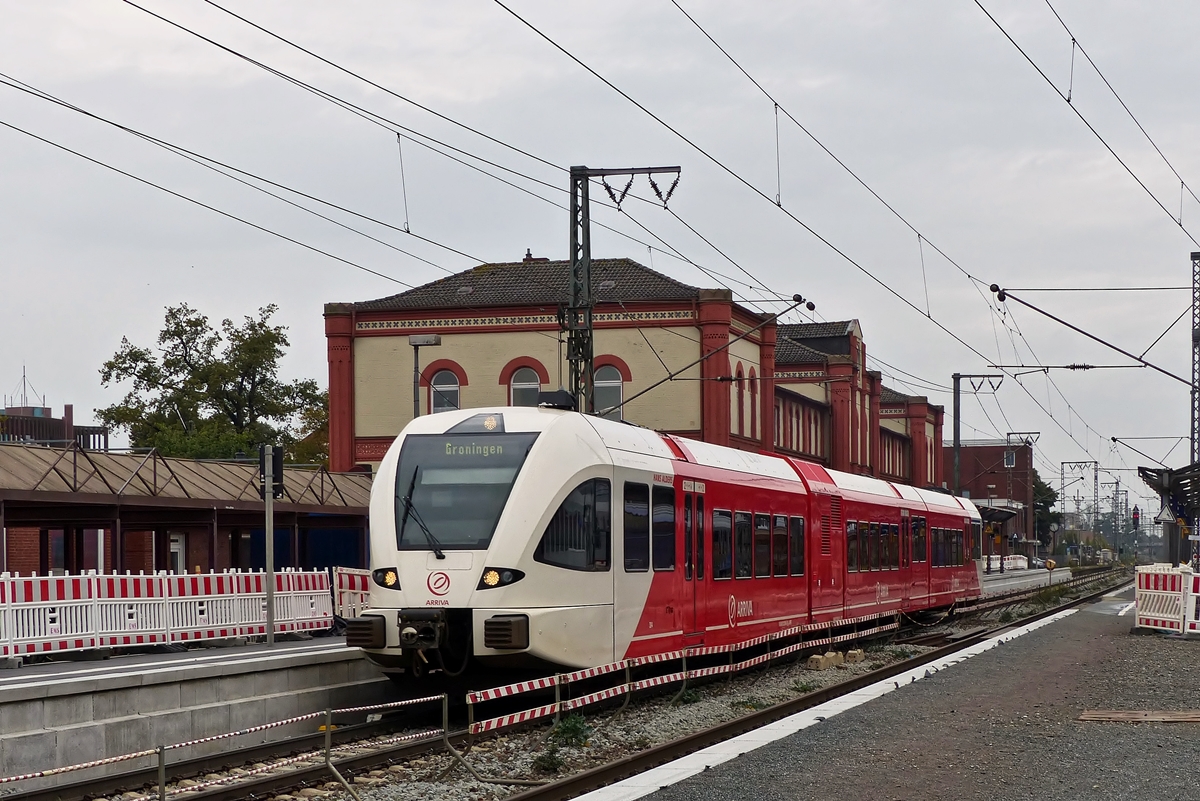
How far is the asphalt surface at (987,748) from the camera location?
10.7m

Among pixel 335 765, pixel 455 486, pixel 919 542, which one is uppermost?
pixel 455 486

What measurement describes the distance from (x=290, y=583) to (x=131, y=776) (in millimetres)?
14684

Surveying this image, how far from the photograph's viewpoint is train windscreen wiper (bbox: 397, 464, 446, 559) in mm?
15047

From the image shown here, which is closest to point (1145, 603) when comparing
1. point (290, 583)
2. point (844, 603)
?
point (844, 603)

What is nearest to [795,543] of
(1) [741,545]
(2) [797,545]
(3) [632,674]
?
(2) [797,545]

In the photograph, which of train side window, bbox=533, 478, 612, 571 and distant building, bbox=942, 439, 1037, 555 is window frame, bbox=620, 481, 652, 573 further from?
distant building, bbox=942, 439, 1037, 555

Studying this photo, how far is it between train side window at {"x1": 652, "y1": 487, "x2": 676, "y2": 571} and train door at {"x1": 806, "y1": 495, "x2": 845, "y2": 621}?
6566 mm

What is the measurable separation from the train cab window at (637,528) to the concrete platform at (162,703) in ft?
10.7

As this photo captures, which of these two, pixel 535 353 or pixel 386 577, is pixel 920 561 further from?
pixel 535 353

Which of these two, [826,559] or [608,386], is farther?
[608,386]

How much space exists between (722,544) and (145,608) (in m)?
8.61

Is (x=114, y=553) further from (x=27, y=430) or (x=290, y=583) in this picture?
(x=27, y=430)

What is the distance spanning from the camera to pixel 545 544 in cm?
1507

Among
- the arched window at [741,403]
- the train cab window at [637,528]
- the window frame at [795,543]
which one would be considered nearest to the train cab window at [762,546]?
the window frame at [795,543]
